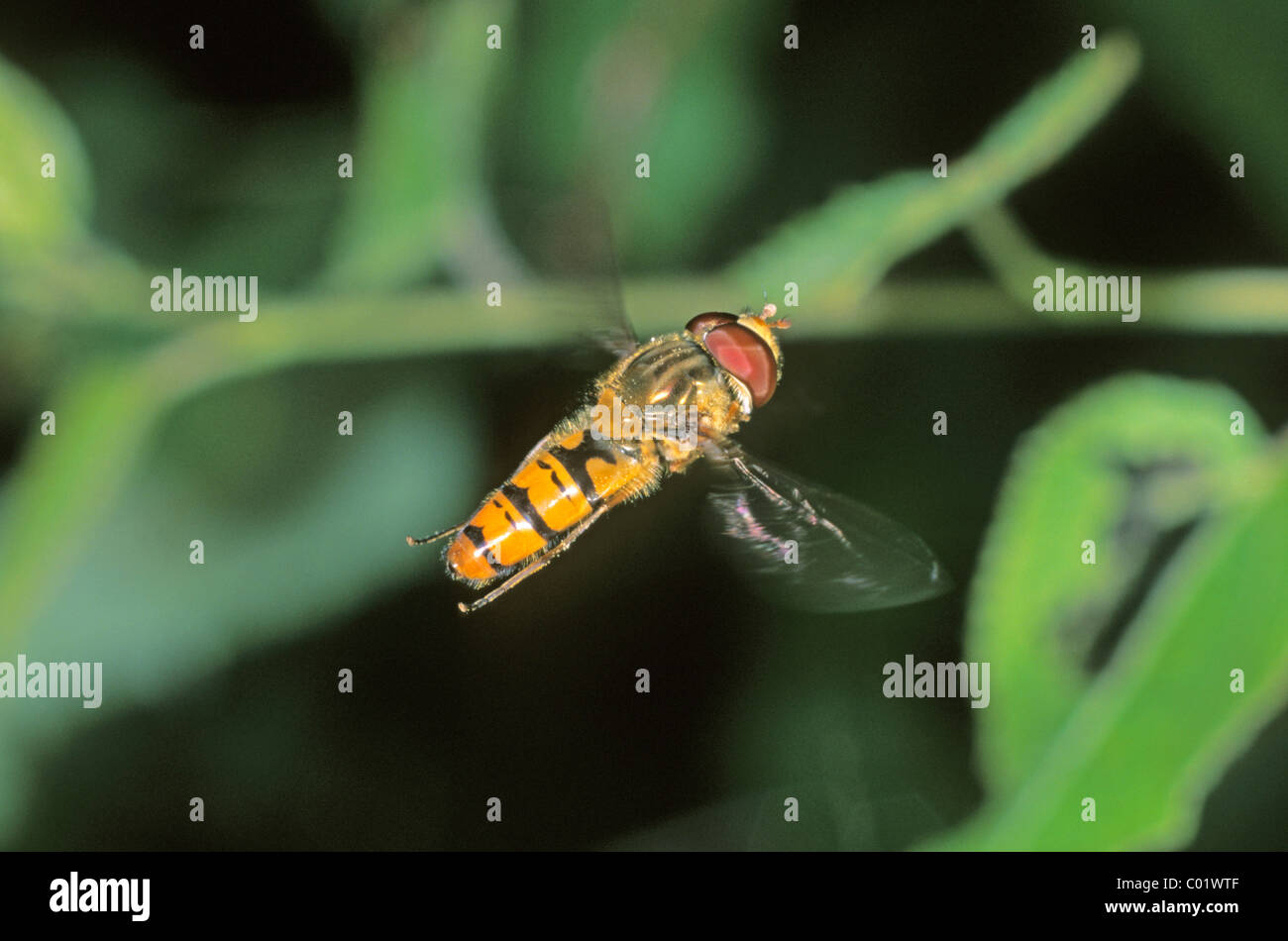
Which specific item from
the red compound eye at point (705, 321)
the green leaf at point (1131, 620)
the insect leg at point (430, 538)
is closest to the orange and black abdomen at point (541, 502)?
the insect leg at point (430, 538)

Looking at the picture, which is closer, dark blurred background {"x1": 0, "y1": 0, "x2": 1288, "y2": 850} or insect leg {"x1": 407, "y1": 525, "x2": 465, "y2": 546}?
insect leg {"x1": 407, "y1": 525, "x2": 465, "y2": 546}

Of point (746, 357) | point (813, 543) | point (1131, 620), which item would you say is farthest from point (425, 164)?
point (1131, 620)

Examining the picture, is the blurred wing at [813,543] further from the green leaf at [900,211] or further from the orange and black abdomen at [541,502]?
the green leaf at [900,211]

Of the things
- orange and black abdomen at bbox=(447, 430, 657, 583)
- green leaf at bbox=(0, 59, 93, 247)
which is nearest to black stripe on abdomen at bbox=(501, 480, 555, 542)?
orange and black abdomen at bbox=(447, 430, 657, 583)

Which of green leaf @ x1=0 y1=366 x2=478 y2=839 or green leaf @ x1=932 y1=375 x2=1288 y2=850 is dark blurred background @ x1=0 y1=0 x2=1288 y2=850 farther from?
green leaf @ x1=932 y1=375 x2=1288 y2=850

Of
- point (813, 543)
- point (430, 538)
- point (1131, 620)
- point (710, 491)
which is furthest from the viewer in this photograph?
point (430, 538)

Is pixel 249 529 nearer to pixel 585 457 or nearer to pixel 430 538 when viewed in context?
pixel 430 538
